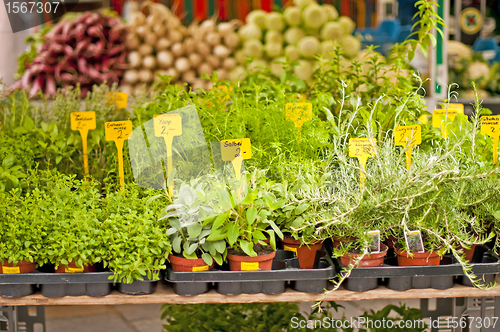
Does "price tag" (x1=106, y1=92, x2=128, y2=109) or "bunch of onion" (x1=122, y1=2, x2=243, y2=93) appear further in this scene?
"bunch of onion" (x1=122, y1=2, x2=243, y2=93)

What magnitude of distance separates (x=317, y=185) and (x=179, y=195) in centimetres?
42

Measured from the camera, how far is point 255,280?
4.03 feet

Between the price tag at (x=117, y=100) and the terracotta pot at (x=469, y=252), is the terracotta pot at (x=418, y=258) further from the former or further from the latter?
the price tag at (x=117, y=100)

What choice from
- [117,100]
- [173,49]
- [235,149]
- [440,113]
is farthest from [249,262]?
[173,49]

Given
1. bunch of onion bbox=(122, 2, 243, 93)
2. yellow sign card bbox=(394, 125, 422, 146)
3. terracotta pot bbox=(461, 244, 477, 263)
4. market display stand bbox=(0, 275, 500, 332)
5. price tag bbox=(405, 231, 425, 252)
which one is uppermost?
bunch of onion bbox=(122, 2, 243, 93)

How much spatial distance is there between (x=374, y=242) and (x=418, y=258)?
156 millimetres

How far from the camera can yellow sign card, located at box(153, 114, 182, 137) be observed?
1.36 metres

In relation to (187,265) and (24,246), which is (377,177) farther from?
(24,246)

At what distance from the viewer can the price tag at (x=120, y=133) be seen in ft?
4.54

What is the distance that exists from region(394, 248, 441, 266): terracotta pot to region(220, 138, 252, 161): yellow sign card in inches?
22.4

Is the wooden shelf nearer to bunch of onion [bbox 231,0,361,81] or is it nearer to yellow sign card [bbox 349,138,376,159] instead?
yellow sign card [bbox 349,138,376,159]

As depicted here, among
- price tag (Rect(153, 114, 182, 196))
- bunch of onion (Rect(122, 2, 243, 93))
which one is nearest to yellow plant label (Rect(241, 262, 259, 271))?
price tag (Rect(153, 114, 182, 196))

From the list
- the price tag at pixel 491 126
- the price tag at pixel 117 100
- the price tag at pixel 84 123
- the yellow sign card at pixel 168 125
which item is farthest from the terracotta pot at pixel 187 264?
the price tag at pixel 491 126

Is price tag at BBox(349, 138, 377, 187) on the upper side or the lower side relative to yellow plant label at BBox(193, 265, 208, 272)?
upper
